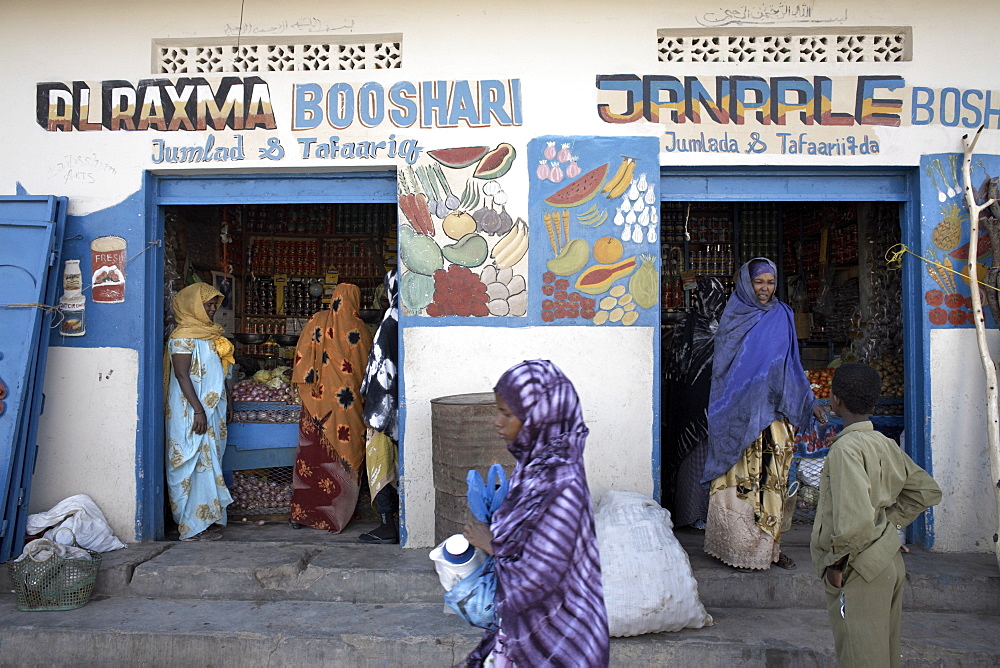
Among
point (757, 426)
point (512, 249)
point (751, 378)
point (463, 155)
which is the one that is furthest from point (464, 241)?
point (757, 426)

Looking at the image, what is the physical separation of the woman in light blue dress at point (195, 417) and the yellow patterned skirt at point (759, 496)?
10.7ft

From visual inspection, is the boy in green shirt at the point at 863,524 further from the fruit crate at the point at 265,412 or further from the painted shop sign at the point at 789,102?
the fruit crate at the point at 265,412

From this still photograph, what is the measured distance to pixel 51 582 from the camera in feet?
12.6

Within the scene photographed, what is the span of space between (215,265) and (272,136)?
83.6 inches

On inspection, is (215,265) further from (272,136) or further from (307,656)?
(307,656)

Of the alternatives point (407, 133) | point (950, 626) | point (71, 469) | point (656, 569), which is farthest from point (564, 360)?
point (71, 469)

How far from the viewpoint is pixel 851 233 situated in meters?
6.38

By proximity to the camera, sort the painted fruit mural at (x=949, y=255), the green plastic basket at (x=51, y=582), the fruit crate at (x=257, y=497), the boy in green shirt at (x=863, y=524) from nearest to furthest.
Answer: the boy in green shirt at (x=863, y=524) → the green plastic basket at (x=51, y=582) → the painted fruit mural at (x=949, y=255) → the fruit crate at (x=257, y=497)

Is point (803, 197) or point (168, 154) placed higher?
point (168, 154)

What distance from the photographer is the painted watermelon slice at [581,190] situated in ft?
14.4

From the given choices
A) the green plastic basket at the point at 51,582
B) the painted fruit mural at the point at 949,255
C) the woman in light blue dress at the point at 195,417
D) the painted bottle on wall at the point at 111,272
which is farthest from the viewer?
the woman in light blue dress at the point at 195,417

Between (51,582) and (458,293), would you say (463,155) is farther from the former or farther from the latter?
(51,582)

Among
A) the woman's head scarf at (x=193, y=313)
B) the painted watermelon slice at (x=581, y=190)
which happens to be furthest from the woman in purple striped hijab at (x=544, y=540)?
the woman's head scarf at (x=193, y=313)

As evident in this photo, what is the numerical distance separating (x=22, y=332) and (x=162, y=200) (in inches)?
44.7
